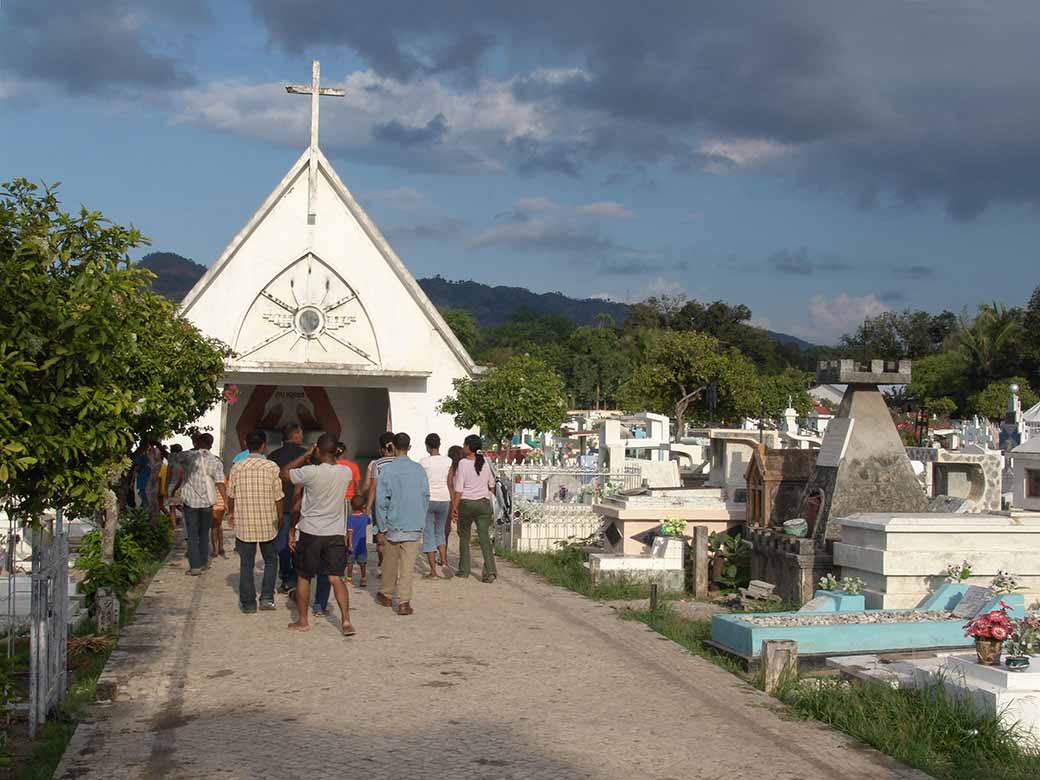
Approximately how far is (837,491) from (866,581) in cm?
154

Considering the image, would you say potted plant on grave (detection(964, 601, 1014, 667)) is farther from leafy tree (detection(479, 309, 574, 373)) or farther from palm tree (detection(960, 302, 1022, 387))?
leafy tree (detection(479, 309, 574, 373))

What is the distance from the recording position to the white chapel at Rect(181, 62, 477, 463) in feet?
94.0

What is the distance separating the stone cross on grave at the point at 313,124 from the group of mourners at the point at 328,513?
1485 centimetres

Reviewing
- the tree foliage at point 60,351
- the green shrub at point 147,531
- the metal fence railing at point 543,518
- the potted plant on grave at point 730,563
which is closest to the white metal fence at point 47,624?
the tree foliage at point 60,351

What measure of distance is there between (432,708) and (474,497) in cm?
597

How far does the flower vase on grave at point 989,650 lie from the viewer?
25.1ft

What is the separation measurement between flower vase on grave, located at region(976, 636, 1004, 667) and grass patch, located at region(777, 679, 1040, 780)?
0.37 m

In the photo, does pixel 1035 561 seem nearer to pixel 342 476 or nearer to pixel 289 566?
pixel 342 476

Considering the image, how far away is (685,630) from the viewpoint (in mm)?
11016

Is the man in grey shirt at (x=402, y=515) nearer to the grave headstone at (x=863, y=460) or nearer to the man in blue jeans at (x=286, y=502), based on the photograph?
the man in blue jeans at (x=286, y=502)

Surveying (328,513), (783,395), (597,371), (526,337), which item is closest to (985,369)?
(783,395)

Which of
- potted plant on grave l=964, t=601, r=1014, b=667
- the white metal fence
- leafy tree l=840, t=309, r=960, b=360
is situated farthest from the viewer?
leafy tree l=840, t=309, r=960, b=360

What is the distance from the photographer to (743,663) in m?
9.37

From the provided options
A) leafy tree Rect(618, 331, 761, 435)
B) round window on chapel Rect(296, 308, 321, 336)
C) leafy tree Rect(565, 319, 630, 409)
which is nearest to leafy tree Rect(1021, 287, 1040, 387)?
leafy tree Rect(618, 331, 761, 435)
